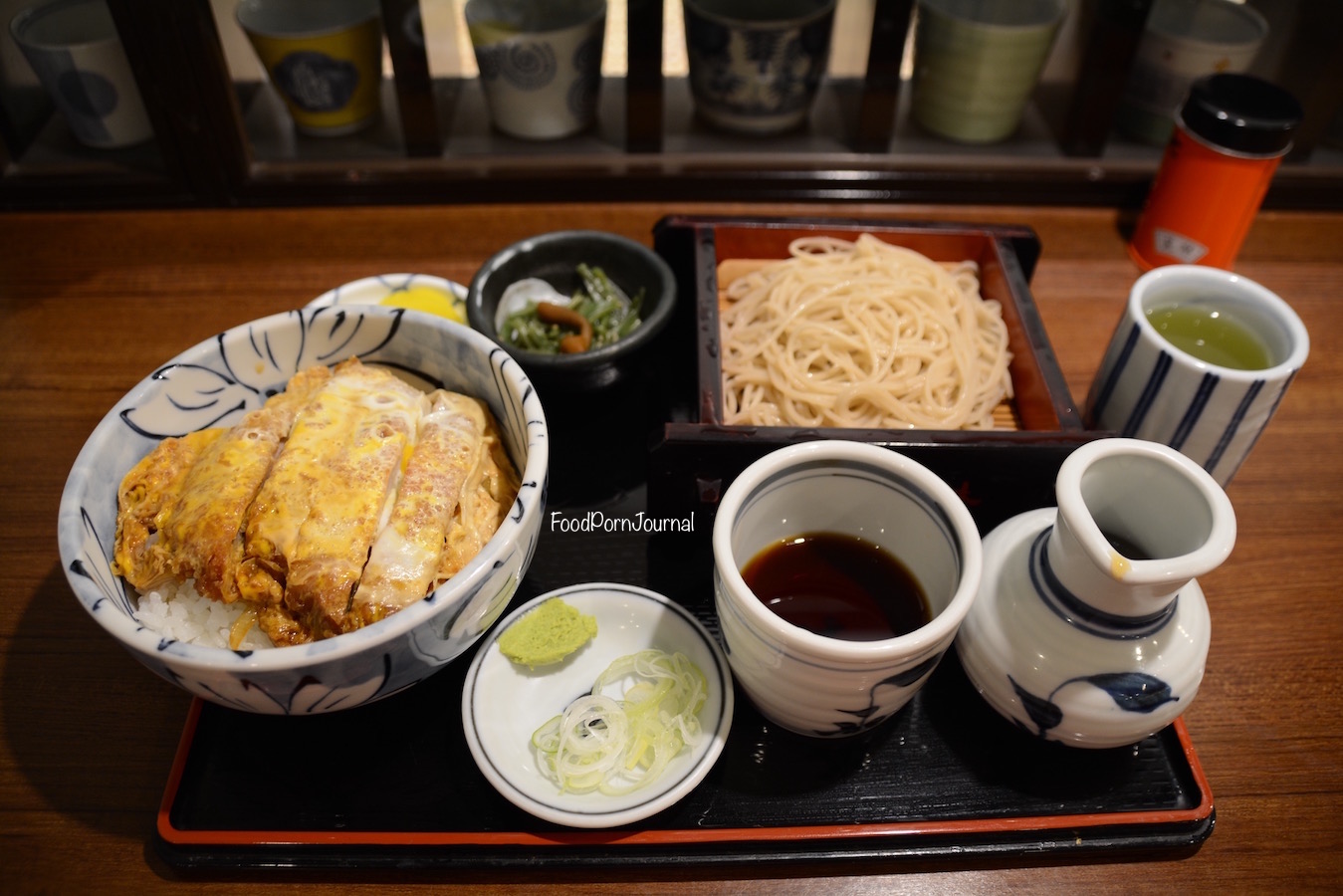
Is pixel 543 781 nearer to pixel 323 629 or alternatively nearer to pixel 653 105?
pixel 323 629

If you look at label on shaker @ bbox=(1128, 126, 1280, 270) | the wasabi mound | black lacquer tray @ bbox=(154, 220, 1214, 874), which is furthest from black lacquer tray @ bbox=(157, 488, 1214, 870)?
label on shaker @ bbox=(1128, 126, 1280, 270)

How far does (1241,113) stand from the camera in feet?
5.83

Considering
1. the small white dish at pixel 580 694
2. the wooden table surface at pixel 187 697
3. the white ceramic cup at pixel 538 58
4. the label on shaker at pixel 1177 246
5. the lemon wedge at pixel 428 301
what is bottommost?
the wooden table surface at pixel 187 697

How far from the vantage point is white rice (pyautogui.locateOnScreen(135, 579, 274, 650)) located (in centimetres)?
115

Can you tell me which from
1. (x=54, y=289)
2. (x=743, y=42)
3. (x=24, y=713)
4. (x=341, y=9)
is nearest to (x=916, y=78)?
(x=743, y=42)

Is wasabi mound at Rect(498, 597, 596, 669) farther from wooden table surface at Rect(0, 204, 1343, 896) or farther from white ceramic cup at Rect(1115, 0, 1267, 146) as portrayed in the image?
white ceramic cup at Rect(1115, 0, 1267, 146)

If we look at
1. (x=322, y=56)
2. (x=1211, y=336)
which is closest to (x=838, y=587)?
(x=1211, y=336)

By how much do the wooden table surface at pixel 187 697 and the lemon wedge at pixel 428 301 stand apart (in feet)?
0.81

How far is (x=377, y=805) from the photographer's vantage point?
1.16m

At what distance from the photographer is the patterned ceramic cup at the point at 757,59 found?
76.2 inches

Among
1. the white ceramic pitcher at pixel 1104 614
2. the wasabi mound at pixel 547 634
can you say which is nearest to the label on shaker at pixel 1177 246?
the white ceramic pitcher at pixel 1104 614

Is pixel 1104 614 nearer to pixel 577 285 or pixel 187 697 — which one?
pixel 577 285

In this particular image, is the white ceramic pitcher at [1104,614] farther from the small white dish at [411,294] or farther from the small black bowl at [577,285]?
the small white dish at [411,294]

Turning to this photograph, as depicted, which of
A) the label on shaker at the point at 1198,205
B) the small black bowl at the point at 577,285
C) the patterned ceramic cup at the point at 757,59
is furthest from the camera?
the patterned ceramic cup at the point at 757,59
